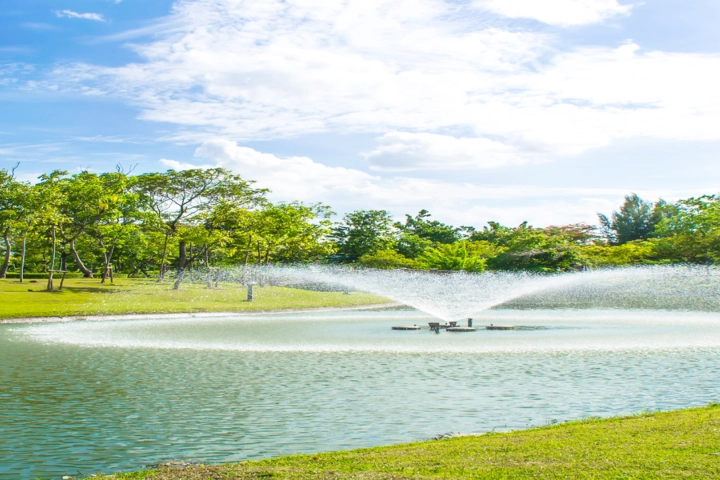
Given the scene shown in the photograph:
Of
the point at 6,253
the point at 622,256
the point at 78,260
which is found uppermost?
the point at 622,256

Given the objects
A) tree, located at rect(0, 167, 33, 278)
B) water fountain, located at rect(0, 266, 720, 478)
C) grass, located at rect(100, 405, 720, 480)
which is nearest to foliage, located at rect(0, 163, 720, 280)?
tree, located at rect(0, 167, 33, 278)

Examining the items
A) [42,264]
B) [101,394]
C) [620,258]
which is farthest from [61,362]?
[42,264]

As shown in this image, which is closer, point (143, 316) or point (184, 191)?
point (143, 316)

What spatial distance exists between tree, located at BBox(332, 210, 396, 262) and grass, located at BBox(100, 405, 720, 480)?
262ft

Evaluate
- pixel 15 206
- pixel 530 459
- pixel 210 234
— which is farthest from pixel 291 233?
pixel 530 459

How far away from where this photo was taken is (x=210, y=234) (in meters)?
61.3

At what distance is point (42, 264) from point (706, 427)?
89561 millimetres

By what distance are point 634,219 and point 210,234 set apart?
267 feet

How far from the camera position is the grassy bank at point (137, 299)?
41.0 m

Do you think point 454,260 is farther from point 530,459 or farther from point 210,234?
point 530,459

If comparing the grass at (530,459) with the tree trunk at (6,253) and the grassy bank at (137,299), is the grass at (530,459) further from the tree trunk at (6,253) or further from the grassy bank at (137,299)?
the tree trunk at (6,253)

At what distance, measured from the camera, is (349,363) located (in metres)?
19.9

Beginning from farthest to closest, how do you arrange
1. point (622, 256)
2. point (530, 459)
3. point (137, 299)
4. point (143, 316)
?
point (622, 256) < point (137, 299) < point (143, 316) < point (530, 459)

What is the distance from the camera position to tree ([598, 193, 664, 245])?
11162 centimetres
